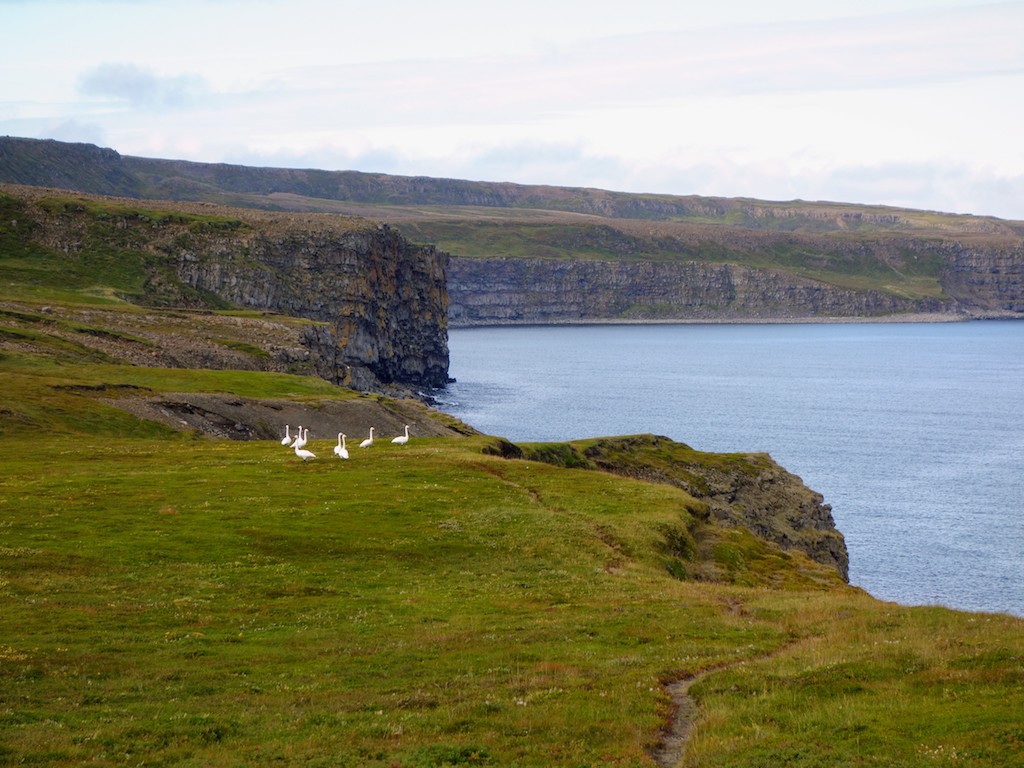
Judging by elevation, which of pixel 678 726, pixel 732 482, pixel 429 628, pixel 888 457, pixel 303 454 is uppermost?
pixel 678 726

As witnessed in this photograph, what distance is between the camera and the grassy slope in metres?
20.3

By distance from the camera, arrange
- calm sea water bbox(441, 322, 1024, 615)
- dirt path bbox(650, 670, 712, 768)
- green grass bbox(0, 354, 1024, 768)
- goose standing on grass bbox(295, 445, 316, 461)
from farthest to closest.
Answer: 1. calm sea water bbox(441, 322, 1024, 615)
2. goose standing on grass bbox(295, 445, 316, 461)
3. dirt path bbox(650, 670, 712, 768)
4. green grass bbox(0, 354, 1024, 768)

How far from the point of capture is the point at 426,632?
29.7m

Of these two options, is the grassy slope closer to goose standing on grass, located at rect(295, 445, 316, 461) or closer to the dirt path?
the dirt path

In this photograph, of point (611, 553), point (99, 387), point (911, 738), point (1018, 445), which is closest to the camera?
point (911, 738)

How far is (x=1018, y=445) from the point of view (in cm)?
14450

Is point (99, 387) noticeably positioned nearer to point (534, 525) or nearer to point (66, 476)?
point (66, 476)

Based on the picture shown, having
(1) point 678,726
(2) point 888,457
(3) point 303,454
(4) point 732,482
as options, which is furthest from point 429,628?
(2) point 888,457

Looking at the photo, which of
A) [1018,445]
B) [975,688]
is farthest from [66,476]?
[1018,445]

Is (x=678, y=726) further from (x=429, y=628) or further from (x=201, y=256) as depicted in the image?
(x=201, y=256)

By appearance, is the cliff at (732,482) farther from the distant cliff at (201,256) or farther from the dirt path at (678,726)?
the distant cliff at (201,256)

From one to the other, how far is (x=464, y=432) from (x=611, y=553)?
180 feet

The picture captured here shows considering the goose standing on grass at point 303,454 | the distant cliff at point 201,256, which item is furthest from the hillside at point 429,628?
the distant cliff at point 201,256

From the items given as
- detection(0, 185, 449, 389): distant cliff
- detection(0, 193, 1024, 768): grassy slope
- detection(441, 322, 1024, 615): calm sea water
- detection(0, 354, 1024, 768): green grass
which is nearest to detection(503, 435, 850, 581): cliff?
detection(441, 322, 1024, 615): calm sea water
